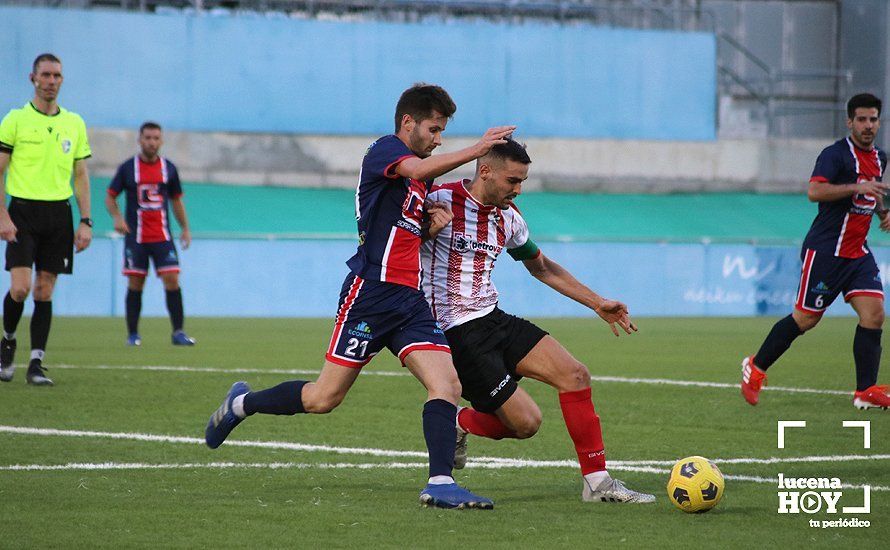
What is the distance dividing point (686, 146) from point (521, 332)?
26.4 meters

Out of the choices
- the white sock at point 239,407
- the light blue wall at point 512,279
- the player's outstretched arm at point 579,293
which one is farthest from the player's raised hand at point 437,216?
the light blue wall at point 512,279

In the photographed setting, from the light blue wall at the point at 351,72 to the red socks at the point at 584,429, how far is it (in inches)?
955

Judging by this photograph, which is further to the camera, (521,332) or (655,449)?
(655,449)

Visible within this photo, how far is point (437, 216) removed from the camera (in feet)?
20.1

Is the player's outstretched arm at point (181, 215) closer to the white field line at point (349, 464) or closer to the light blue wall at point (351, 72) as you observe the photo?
the white field line at point (349, 464)

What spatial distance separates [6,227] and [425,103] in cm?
471

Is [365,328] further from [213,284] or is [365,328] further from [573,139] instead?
[573,139]

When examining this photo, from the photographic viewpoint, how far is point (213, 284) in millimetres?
22750

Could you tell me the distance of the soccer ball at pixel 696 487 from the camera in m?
5.62

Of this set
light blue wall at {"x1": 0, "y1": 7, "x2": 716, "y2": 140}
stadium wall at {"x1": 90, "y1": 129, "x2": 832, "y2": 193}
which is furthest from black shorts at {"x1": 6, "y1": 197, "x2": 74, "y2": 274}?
light blue wall at {"x1": 0, "y1": 7, "x2": 716, "y2": 140}

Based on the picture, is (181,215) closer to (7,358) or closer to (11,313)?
(11,313)

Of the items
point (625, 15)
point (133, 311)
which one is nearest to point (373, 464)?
point (133, 311)

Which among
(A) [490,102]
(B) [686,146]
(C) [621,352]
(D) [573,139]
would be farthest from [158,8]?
(C) [621,352]

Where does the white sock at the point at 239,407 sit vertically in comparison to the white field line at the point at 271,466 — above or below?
above
